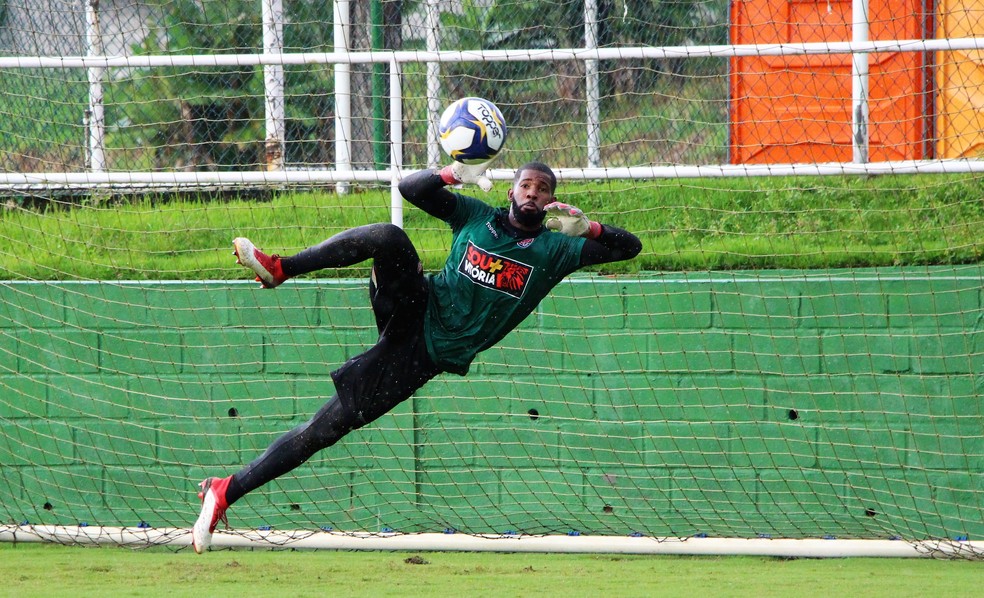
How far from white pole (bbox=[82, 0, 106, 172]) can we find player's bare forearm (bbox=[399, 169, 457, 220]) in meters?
2.62

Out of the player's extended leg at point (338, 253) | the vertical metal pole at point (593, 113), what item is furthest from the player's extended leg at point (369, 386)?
the vertical metal pole at point (593, 113)

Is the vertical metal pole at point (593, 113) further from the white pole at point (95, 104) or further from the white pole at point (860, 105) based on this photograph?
the white pole at point (95, 104)

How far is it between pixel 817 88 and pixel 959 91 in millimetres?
1029

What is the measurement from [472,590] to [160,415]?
262 cm

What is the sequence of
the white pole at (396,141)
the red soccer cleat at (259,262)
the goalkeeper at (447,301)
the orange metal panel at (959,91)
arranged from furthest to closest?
the orange metal panel at (959,91) → the white pole at (396,141) → the goalkeeper at (447,301) → the red soccer cleat at (259,262)

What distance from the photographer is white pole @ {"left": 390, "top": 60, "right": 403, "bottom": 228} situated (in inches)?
265

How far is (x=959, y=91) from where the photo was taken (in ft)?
27.4

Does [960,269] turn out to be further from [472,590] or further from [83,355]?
[83,355]

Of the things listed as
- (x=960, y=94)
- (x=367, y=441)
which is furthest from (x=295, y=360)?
(x=960, y=94)

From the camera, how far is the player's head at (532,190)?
5.44m

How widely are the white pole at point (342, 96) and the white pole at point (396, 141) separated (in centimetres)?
28

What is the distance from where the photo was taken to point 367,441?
24.3 feet

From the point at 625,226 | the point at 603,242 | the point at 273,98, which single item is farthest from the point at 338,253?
the point at 625,226

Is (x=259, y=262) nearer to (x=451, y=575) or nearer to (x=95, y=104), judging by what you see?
(x=451, y=575)
